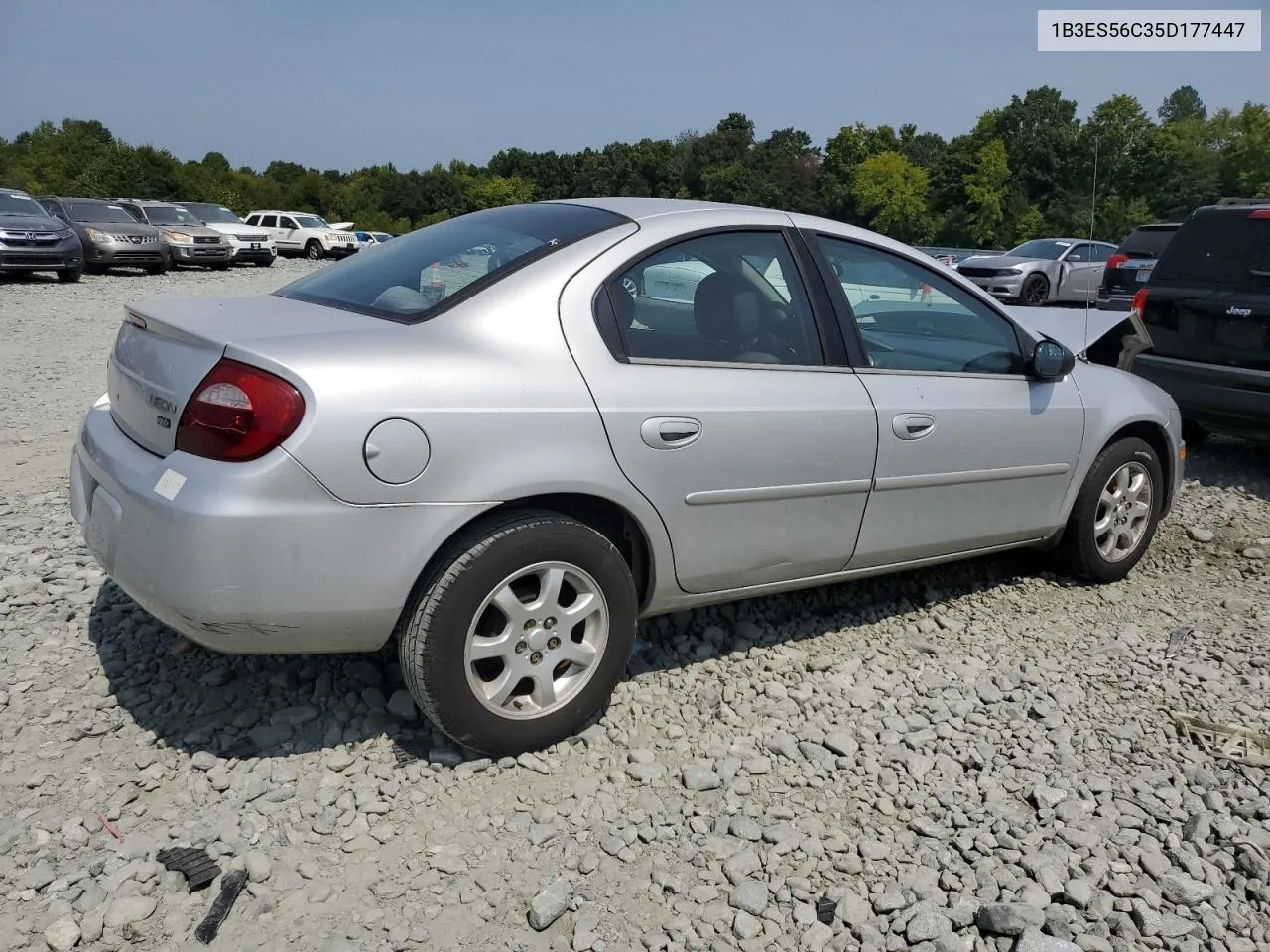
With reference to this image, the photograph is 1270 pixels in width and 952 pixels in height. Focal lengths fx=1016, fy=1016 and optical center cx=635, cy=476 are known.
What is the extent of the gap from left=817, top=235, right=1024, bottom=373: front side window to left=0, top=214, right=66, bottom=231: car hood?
18.2 meters

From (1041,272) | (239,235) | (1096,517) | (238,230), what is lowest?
(1096,517)

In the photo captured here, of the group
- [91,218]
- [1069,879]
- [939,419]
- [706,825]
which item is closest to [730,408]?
[939,419]

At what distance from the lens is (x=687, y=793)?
115 inches

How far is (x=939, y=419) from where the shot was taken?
12.2 ft

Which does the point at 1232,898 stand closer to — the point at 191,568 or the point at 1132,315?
the point at 191,568

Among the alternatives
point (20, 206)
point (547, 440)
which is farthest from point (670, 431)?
point (20, 206)

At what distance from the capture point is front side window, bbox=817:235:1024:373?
146 inches

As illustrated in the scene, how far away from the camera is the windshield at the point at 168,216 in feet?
80.6

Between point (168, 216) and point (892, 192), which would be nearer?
point (168, 216)

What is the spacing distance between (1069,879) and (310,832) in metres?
1.96

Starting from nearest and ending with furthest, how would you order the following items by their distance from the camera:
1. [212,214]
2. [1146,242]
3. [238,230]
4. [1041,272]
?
[1146,242], [1041,272], [238,230], [212,214]

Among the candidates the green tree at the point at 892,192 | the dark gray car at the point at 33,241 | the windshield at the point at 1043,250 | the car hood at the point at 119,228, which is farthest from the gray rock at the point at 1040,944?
the green tree at the point at 892,192

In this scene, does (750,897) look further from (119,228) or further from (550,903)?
(119,228)

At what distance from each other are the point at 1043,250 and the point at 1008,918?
20.0 metres
